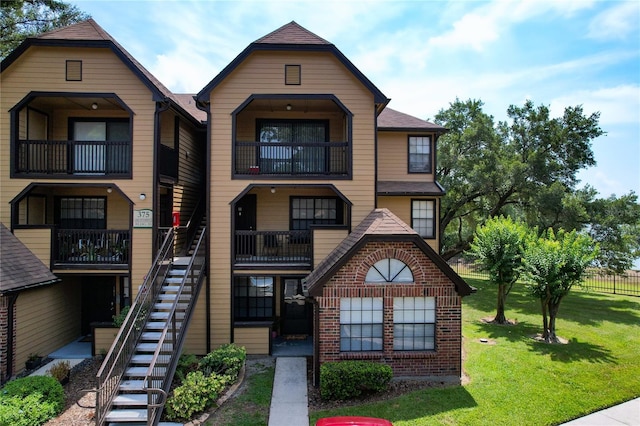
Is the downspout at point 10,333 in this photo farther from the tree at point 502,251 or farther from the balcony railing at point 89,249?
the tree at point 502,251

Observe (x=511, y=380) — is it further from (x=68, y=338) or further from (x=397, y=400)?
(x=68, y=338)

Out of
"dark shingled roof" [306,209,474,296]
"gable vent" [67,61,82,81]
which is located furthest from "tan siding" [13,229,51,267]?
"dark shingled roof" [306,209,474,296]

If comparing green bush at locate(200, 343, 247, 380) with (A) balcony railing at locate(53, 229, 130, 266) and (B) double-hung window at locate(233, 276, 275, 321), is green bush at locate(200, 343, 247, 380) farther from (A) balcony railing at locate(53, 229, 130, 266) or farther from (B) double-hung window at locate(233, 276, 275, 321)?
(A) balcony railing at locate(53, 229, 130, 266)

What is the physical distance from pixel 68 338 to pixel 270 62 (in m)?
11.8

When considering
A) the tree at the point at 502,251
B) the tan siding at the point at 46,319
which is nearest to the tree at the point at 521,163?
the tree at the point at 502,251

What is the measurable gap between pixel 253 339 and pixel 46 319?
6.56 m

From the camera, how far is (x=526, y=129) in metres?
25.3

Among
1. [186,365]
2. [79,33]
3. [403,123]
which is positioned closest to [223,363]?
[186,365]

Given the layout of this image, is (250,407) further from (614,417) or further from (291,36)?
(291,36)

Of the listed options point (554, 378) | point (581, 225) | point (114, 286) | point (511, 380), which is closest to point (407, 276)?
point (511, 380)

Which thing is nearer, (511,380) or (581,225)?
(511,380)

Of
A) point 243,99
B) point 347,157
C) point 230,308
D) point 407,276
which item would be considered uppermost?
point 243,99

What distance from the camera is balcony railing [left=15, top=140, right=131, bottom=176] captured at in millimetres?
13062

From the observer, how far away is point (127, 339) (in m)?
9.39
